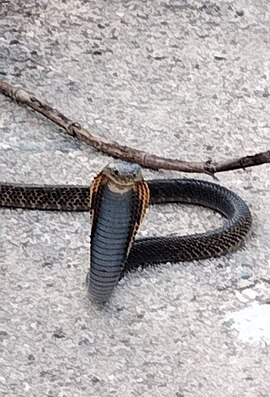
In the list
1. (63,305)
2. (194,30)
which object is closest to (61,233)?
(63,305)

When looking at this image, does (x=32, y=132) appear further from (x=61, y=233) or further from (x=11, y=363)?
(x=11, y=363)

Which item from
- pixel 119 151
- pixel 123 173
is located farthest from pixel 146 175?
pixel 123 173

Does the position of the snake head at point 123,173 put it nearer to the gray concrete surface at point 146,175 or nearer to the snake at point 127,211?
the snake at point 127,211

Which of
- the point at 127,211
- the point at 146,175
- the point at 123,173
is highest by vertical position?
the point at 123,173

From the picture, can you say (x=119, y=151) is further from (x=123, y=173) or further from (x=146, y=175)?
(x=123, y=173)

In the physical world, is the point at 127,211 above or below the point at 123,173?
below

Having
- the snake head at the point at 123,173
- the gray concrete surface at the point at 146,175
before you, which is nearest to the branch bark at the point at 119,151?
the gray concrete surface at the point at 146,175

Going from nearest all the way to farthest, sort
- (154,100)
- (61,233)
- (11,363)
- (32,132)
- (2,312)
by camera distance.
A: (11,363)
(2,312)
(61,233)
(32,132)
(154,100)
